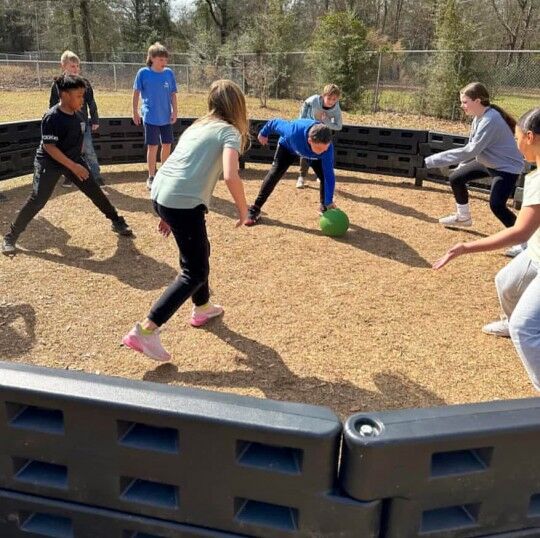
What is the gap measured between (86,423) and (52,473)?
0.33 meters

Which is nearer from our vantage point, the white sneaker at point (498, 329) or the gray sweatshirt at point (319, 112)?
the white sneaker at point (498, 329)

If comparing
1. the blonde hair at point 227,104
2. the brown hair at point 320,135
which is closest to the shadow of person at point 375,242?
the brown hair at point 320,135

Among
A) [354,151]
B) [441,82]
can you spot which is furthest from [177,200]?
[441,82]

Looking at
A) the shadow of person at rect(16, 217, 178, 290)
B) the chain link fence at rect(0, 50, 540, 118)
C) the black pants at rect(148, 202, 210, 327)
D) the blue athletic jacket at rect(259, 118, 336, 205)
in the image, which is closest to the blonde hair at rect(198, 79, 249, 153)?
the black pants at rect(148, 202, 210, 327)

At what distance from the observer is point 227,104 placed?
3562 millimetres

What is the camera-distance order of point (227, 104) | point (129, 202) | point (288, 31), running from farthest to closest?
point (288, 31) < point (129, 202) < point (227, 104)

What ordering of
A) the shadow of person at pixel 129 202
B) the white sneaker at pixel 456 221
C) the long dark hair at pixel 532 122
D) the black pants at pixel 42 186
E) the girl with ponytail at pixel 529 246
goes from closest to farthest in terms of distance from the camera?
the girl with ponytail at pixel 529 246
the long dark hair at pixel 532 122
the black pants at pixel 42 186
the white sneaker at pixel 456 221
the shadow of person at pixel 129 202

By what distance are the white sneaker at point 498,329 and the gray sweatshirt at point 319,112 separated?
4.62 meters

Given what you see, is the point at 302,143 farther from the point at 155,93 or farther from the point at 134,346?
the point at 134,346

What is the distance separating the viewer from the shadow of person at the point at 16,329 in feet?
13.3

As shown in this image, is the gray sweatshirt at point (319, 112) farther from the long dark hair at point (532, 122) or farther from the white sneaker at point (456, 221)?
the long dark hair at point (532, 122)

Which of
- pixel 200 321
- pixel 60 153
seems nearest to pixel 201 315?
pixel 200 321

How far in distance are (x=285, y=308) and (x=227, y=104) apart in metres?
1.98

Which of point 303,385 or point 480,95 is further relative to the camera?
point 480,95
